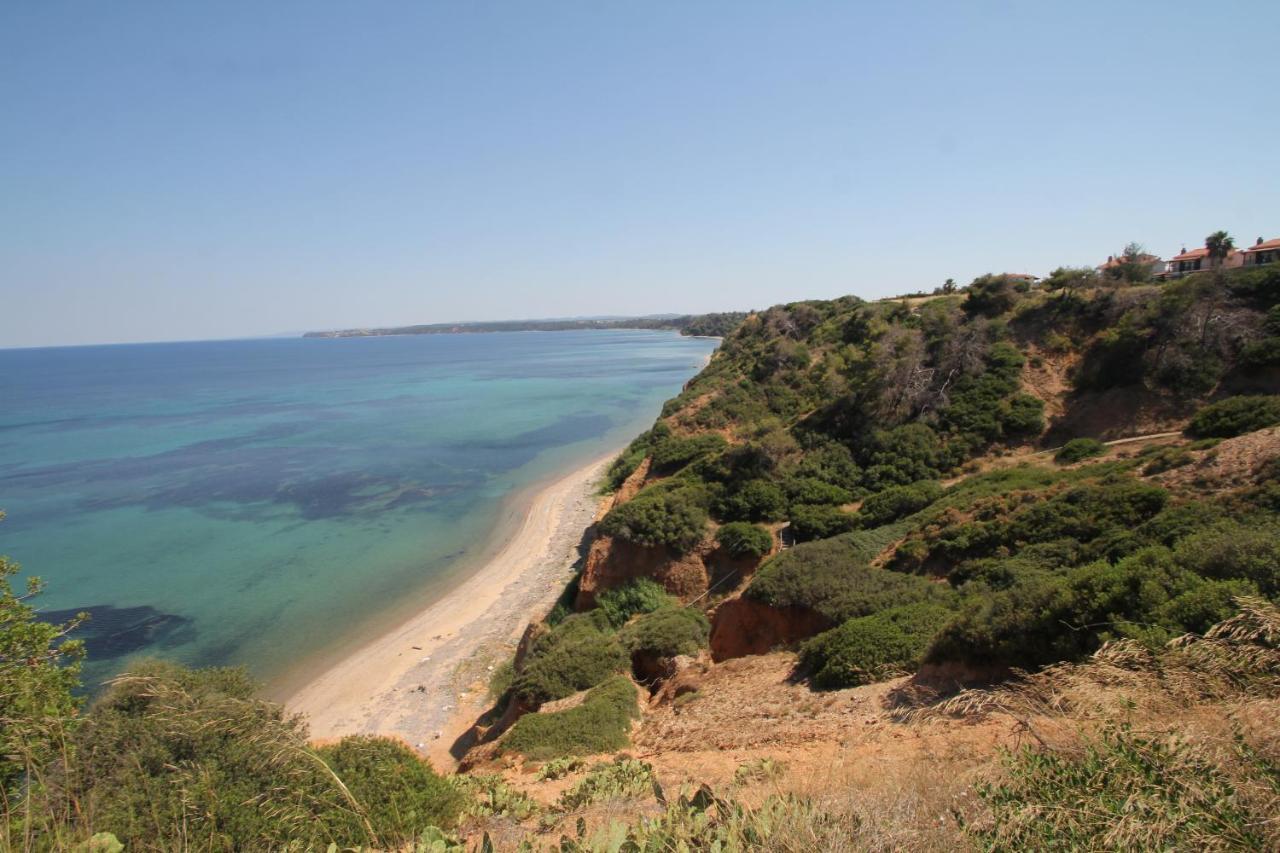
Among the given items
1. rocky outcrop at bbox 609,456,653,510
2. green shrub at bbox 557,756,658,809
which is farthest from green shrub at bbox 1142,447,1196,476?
rocky outcrop at bbox 609,456,653,510

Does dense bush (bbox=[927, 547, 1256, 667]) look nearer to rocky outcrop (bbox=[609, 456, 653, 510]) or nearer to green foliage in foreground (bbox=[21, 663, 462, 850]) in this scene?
green foliage in foreground (bbox=[21, 663, 462, 850])

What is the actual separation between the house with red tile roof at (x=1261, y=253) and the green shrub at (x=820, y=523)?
35.3 m

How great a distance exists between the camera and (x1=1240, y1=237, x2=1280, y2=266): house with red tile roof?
114 ft

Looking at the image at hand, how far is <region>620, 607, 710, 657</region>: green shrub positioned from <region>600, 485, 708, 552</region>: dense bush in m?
3.39

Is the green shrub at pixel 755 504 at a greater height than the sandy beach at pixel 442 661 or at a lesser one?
greater

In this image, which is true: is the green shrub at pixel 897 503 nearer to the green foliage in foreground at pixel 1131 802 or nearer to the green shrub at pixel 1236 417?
the green shrub at pixel 1236 417

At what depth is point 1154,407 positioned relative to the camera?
758 inches

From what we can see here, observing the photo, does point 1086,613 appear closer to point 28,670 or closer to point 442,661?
point 28,670

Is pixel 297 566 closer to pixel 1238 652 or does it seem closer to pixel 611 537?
pixel 611 537

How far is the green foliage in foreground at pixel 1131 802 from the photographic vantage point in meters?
2.84

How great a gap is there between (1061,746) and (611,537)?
16.1 m

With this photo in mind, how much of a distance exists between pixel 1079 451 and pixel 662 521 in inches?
493

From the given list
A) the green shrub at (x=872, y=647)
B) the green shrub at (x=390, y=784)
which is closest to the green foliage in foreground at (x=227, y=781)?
the green shrub at (x=390, y=784)

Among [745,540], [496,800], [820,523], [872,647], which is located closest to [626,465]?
[745,540]
